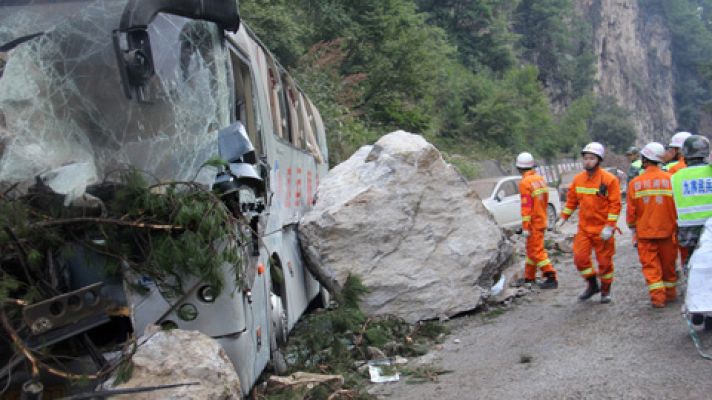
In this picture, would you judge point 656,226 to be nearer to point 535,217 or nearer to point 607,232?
point 607,232

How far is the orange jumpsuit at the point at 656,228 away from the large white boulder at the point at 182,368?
5.10 meters

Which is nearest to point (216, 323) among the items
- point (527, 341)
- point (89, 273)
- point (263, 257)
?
point (89, 273)

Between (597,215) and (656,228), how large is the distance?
669 millimetres

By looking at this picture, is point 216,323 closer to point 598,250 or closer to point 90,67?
point 90,67

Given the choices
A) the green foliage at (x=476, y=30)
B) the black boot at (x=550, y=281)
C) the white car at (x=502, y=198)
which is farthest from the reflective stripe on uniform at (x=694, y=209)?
the green foliage at (x=476, y=30)

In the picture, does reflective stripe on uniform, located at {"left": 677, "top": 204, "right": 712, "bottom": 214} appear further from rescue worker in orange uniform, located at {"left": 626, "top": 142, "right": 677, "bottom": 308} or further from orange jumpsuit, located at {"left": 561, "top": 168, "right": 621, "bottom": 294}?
orange jumpsuit, located at {"left": 561, "top": 168, "right": 621, "bottom": 294}

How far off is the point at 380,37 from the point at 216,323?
19614mm

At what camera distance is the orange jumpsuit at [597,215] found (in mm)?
8617

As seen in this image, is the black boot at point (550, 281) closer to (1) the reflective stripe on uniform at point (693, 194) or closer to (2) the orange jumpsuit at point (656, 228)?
(2) the orange jumpsuit at point (656, 228)

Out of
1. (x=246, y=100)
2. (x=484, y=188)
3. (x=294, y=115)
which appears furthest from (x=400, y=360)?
(x=484, y=188)

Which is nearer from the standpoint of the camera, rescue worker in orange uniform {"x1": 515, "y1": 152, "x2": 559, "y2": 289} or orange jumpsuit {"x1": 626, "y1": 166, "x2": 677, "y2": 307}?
orange jumpsuit {"x1": 626, "y1": 166, "x2": 677, "y2": 307}

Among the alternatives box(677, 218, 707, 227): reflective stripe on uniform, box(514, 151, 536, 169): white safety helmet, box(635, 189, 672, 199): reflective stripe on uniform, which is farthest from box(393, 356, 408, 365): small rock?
box(514, 151, 536, 169): white safety helmet

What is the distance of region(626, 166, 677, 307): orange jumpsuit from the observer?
8180 millimetres

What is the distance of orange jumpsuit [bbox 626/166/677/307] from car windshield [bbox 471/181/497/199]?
8977 mm
